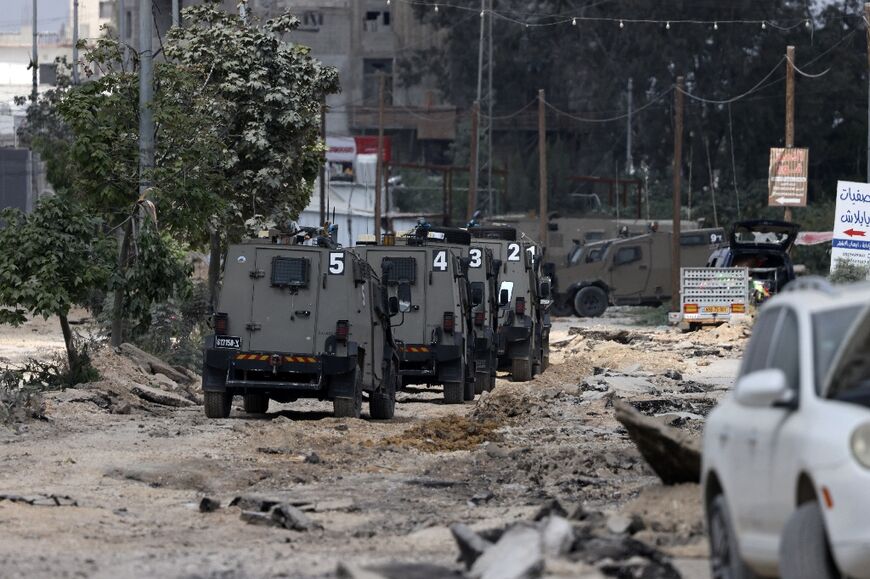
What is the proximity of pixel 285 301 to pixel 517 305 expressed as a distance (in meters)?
10.8

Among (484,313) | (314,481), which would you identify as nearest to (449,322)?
(484,313)

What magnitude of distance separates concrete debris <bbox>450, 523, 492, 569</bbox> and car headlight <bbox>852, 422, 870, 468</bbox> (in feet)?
9.22

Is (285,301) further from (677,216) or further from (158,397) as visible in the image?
(677,216)

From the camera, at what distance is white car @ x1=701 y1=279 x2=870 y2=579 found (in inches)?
264

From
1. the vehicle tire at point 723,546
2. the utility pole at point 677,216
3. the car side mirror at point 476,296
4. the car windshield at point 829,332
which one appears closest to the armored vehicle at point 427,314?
the car side mirror at point 476,296

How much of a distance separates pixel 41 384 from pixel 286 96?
1217 cm

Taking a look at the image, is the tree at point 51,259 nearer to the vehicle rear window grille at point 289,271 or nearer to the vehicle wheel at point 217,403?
the vehicle wheel at point 217,403

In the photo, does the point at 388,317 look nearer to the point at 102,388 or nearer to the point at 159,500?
the point at 102,388

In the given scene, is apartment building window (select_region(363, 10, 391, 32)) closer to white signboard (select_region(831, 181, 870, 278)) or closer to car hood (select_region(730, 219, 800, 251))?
car hood (select_region(730, 219, 800, 251))

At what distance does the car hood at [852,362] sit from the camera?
7.30 meters

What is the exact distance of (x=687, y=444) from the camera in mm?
11117

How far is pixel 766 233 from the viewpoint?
4231 centimetres

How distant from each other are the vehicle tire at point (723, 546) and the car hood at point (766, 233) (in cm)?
3209

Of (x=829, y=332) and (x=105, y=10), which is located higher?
(x=105, y=10)
